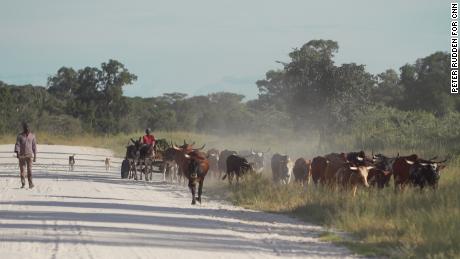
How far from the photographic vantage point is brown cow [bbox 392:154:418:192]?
70.1 feet

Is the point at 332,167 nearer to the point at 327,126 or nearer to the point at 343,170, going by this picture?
the point at 343,170

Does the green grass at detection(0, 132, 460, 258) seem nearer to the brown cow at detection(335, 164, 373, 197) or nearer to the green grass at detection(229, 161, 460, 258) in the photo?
the green grass at detection(229, 161, 460, 258)

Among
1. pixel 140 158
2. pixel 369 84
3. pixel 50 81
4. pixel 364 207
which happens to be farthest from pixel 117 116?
pixel 364 207

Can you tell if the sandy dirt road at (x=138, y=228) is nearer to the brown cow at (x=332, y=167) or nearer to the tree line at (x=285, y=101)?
the brown cow at (x=332, y=167)

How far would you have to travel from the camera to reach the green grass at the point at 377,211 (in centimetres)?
1438

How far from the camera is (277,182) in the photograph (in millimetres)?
26594

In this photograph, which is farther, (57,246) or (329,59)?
(329,59)

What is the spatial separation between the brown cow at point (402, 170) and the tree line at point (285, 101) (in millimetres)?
20297

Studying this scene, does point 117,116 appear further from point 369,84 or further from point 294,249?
point 294,249

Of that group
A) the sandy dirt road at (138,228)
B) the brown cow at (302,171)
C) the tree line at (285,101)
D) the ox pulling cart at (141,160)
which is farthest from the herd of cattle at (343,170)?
the tree line at (285,101)

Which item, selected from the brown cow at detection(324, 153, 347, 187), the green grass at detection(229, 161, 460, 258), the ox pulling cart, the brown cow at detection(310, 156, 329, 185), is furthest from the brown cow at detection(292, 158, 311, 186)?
the ox pulling cart

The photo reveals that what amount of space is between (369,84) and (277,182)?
18.2 meters

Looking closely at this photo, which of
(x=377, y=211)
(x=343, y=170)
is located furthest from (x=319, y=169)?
(x=377, y=211)

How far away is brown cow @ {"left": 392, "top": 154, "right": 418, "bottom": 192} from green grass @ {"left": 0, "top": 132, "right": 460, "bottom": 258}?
2.87ft
